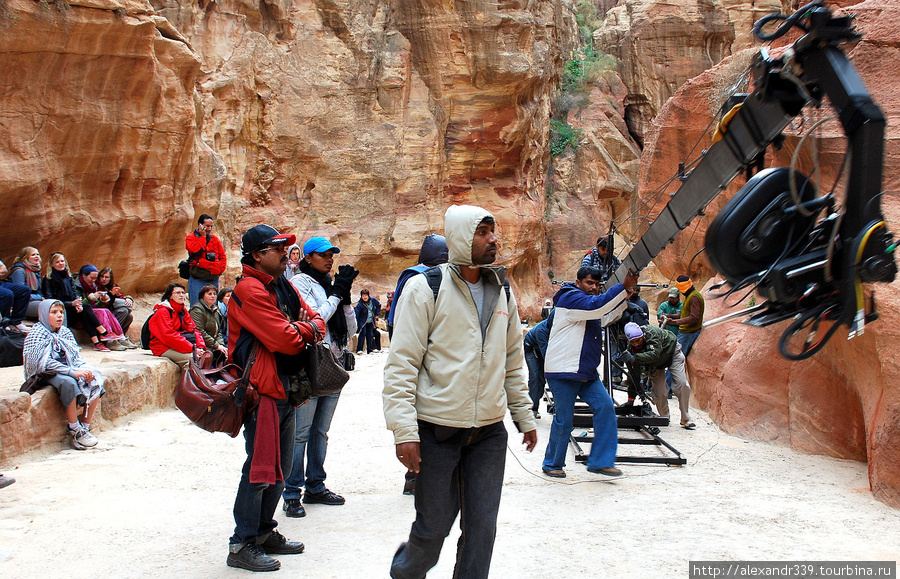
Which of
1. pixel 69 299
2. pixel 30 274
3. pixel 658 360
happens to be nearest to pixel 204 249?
pixel 69 299

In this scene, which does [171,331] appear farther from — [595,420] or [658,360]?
[658,360]

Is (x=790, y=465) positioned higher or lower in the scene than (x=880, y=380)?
lower

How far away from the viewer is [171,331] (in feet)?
29.7

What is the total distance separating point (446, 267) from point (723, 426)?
602 centimetres

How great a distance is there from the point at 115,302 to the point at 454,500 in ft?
30.0

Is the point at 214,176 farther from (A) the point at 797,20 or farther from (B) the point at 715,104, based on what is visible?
(A) the point at 797,20

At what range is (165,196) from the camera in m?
13.4

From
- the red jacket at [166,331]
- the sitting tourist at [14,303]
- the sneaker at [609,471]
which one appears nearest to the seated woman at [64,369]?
the sitting tourist at [14,303]

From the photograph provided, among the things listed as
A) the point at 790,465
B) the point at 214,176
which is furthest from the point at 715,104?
the point at 214,176

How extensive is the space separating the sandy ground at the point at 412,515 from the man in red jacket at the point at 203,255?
3960 mm

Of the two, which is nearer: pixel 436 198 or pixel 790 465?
pixel 790 465

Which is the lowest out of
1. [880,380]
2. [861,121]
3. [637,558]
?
[637,558]

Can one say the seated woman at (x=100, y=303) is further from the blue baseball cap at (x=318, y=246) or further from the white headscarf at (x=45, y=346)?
the blue baseball cap at (x=318, y=246)

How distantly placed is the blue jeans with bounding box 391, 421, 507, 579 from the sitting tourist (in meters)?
7.08
